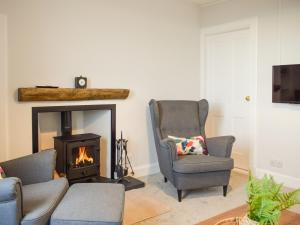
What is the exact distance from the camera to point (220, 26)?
4.32 meters

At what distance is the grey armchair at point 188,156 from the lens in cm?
309

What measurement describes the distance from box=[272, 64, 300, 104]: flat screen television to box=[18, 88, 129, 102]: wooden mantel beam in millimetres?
1865

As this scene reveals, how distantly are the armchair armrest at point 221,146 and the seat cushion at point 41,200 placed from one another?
1.80 meters

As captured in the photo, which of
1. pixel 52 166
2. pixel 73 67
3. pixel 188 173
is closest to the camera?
pixel 52 166

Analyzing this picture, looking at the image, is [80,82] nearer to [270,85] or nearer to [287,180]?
[270,85]

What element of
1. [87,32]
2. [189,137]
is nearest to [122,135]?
[189,137]

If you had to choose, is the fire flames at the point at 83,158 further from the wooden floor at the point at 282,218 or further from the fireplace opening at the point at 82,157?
the wooden floor at the point at 282,218

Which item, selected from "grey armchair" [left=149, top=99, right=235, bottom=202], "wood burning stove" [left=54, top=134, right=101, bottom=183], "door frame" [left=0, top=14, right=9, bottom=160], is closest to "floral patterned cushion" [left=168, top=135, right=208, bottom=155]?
"grey armchair" [left=149, top=99, right=235, bottom=202]

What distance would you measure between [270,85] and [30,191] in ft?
9.98

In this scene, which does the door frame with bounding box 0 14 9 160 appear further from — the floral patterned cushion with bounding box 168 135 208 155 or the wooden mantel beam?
the floral patterned cushion with bounding box 168 135 208 155

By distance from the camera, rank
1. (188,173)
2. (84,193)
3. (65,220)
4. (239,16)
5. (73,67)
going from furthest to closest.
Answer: (239,16) < (73,67) < (188,173) < (84,193) < (65,220)

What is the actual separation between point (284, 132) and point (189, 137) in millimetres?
1176

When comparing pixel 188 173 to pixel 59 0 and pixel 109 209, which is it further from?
pixel 59 0

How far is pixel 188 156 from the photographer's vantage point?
10.9 ft
